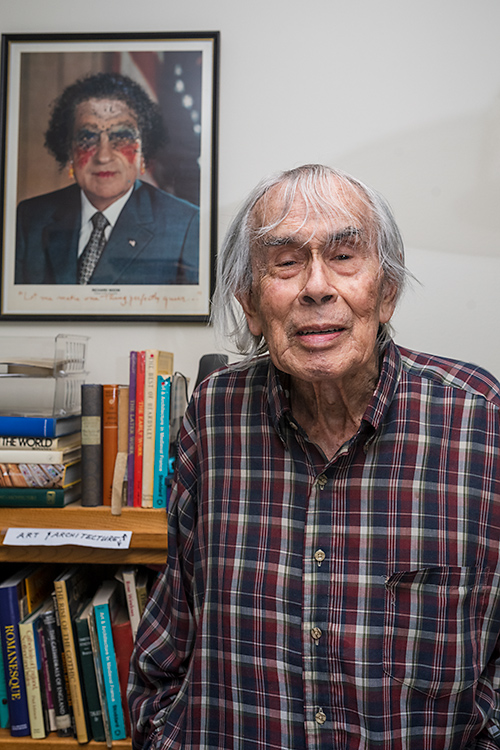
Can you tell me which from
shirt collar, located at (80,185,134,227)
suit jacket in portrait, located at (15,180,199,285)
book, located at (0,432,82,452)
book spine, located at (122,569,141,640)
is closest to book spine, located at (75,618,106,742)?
book spine, located at (122,569,141,640)

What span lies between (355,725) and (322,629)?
0.14 meters

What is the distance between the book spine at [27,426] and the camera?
1.31 m

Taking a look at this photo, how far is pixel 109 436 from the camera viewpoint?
1.34 meters

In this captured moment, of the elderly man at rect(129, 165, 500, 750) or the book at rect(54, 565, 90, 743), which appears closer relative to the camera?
the elderly man at rect(129, 165, 500, 750)

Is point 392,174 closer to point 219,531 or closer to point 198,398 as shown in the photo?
point 198,398

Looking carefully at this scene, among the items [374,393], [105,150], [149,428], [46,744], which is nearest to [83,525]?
[149,428]

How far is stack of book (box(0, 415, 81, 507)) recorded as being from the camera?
51.4 inches

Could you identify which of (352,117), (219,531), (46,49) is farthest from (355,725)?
(46,49)

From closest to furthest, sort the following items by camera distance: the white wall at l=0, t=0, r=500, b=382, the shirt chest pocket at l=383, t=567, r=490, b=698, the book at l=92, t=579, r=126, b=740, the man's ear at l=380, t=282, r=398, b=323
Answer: the shirt chest pocket at l=383, t=567, r=490, b=698 < the man's ear at l=380, t=282, r=398, b=323 < the book at l=92, t=579, r=126, b=740 < the white wall at l=0, t=0, r=500, b=382

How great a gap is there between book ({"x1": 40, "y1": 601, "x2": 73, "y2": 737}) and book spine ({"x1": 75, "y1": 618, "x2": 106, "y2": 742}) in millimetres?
53

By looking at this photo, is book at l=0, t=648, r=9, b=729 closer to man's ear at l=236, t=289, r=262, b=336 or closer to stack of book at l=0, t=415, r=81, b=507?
stack of book at l=0, t=415, r=81, b=507

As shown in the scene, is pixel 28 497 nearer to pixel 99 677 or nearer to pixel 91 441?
pixel 91 441

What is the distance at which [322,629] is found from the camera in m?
0.86

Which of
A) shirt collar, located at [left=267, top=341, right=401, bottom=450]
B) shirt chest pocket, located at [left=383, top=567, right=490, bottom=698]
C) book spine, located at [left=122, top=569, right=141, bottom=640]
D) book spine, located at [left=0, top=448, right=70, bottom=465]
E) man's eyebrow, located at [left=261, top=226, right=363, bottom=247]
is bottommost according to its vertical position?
book spine, located at [left=122, top=569, right=141, bottom=640]
